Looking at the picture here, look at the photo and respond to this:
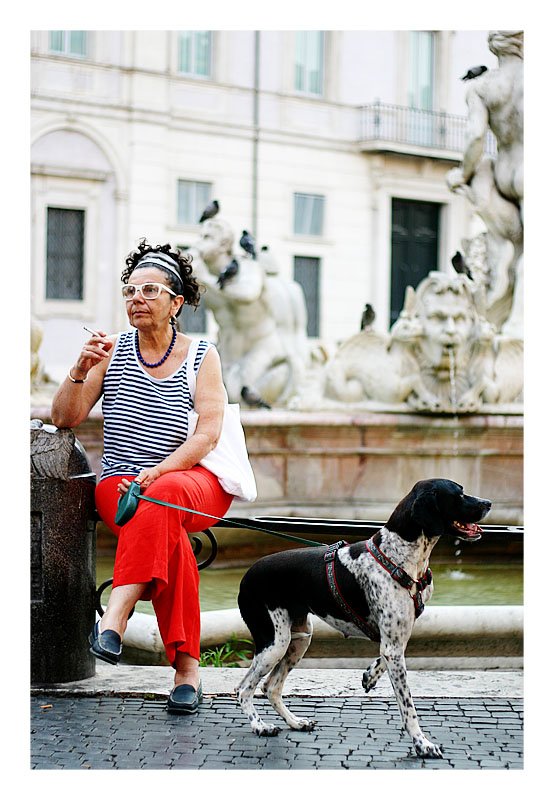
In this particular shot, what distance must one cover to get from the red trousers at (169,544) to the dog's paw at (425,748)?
91 centimetres

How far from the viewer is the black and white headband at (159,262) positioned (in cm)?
409

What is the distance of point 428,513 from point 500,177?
6.76 metres

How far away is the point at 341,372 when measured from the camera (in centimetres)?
845

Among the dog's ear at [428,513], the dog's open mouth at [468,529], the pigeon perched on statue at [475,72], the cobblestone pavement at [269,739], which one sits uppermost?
the pigeon perched on statue at [475,72]

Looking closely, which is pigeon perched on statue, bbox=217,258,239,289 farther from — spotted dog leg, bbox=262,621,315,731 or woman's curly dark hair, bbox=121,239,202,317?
spotted dog leg, bbox=262,621,315,731

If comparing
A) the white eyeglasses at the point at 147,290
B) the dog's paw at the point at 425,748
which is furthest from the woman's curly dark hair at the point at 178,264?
the dog's paw at the point at 425,748

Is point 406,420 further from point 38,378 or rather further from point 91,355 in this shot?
point 91,355

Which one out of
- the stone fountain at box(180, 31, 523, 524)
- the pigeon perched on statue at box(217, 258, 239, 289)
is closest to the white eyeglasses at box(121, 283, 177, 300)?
the stone fountain at box(180, 31, 523, 524)

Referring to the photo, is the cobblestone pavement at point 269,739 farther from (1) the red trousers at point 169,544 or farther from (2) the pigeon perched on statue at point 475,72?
(2) the pigeon perched on statue at point 475,72

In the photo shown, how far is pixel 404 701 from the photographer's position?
3412 mm

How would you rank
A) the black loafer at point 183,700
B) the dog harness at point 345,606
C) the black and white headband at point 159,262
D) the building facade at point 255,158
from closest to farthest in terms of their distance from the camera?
the dog harness at point 345,606 → the black loafer at point 183,700 → the black and white headband at point 159,262 → the building facade at point 255,158

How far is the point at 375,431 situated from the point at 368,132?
23.7 metres
